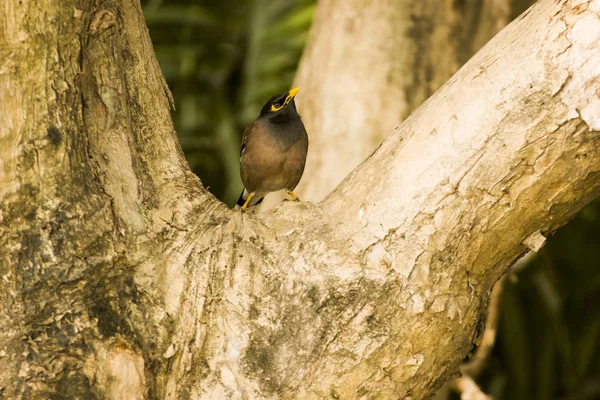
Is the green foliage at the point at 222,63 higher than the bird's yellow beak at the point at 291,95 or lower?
higher

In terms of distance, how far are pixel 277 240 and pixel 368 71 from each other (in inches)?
101

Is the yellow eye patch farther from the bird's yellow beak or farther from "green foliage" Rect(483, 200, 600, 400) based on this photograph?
"green foliage" Rect(483, 200, 600, 400)

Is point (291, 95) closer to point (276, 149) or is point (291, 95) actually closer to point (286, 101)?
point (286, 101)

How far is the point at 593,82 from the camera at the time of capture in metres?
2.38

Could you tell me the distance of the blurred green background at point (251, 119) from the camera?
7297 mm

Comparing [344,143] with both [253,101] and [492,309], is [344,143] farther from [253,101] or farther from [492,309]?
[253,101]

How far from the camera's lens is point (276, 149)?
4820 millimetres

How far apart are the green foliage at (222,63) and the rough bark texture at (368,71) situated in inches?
79.5

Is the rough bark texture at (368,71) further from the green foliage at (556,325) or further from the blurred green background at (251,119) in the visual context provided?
the green foliage at (556,325)

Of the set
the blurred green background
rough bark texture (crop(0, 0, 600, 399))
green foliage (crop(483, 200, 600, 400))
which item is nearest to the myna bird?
the blurred green background

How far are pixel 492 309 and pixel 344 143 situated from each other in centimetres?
161

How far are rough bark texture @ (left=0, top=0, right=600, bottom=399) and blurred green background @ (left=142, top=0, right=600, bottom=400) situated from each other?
439cm

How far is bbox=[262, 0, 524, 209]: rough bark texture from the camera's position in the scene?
501 centimetres

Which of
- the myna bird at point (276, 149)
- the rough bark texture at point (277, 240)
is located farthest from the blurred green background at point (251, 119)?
the rough bark texture at point (277, 240)
